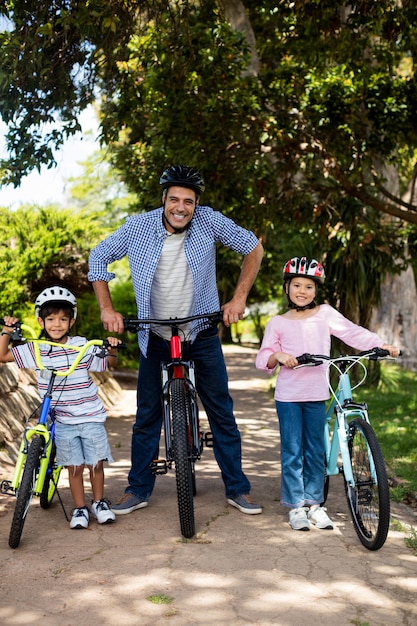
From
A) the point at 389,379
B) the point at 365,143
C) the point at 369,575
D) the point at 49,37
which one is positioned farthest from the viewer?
the point at 389,379

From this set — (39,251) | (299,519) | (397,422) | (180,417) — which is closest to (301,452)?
(299,519)

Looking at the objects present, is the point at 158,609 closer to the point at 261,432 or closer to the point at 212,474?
the point at 212,474

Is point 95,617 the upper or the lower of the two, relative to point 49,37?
lower

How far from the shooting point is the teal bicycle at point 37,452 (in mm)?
4629

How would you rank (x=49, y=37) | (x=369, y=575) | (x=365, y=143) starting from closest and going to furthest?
(x=369, y=575) → (x=49, y=37) → (x=365, y=143)

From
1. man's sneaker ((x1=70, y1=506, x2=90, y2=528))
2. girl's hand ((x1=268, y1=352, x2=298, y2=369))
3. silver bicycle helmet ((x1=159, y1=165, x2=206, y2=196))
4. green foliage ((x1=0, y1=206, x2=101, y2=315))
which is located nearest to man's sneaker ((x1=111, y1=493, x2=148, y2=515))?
man's sneaker ((x1=70, y1=506, x2=90, y2=528))

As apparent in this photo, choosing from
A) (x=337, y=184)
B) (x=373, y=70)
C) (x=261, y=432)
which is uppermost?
(x=373, y=70)

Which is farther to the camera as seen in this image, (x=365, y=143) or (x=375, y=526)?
(x=365, y=143)

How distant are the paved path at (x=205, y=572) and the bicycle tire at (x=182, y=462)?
13cm

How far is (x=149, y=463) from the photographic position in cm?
565

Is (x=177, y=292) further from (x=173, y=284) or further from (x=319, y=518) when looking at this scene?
(x=319, y=518)

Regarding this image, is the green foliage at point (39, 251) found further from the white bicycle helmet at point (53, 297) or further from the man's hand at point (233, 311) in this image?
the man's hand at point (233, 311)

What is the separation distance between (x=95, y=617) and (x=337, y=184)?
8.49m

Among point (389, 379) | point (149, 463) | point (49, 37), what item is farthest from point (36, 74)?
point (389, 379)
